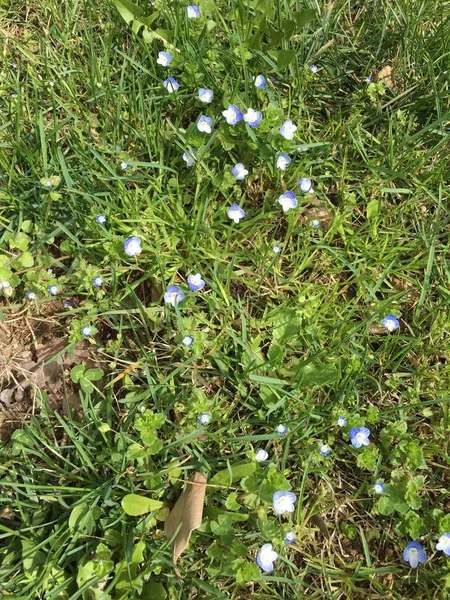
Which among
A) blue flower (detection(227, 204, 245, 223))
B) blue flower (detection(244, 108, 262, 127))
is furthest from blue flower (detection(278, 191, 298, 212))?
blue flower (detection(244, 108, 262, 127))

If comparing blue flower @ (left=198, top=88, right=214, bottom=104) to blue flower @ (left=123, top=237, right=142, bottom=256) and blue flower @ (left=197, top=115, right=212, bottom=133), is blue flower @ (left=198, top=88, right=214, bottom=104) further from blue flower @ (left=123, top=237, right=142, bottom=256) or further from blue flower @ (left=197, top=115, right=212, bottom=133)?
blue flower @ (left=123, top=237, right=142, bottom=256)

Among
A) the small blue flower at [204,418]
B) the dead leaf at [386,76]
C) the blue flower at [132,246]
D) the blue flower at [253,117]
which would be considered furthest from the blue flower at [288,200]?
the small blue flower at [204,418]

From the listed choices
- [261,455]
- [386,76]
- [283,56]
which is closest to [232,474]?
[261,455]

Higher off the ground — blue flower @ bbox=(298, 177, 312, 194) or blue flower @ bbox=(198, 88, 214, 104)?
blue flower @ bbox=(198, 88, 214, 104)

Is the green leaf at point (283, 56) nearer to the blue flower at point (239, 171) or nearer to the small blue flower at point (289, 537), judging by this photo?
the blue flower at point (239, 171)

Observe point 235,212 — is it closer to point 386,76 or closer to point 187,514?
point 386,76

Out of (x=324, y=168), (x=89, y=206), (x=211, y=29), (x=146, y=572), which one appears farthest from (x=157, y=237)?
(x=146, y=572)

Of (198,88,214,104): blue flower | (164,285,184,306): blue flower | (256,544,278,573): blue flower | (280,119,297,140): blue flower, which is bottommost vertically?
(256,544,278,573): blue flower
